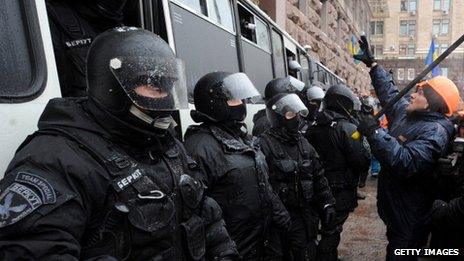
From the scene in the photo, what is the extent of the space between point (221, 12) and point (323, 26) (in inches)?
441

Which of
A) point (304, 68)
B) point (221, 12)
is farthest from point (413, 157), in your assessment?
point (304, 68)

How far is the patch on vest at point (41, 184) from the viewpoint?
1.07m

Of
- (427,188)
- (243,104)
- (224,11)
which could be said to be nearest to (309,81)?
(224,11)

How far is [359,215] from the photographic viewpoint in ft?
21.8

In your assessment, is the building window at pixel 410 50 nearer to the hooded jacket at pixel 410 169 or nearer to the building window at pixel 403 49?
the building window at pixel 403 49

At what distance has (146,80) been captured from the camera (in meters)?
1.36

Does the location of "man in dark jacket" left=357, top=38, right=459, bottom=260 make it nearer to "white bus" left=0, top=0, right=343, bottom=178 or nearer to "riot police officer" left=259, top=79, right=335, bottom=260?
"riot police officer" left=259, top=79, right=335, bottom=260

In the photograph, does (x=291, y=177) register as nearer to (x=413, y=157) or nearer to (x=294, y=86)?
(x=413, y=157)

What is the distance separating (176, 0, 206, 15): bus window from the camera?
9.89 ft

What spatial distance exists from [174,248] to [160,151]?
0.35m

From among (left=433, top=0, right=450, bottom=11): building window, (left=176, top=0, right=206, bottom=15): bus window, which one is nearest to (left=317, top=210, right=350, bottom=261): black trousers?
(left=176, top=0, right=206, bottom=15): bus window

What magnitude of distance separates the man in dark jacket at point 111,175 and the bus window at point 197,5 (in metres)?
1.64

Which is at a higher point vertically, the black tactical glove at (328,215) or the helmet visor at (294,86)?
the helmet visor at (294,86)

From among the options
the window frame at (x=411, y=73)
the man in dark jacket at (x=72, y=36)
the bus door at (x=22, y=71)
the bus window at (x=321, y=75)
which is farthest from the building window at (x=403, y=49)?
the bus door at (x=22, y=71)
